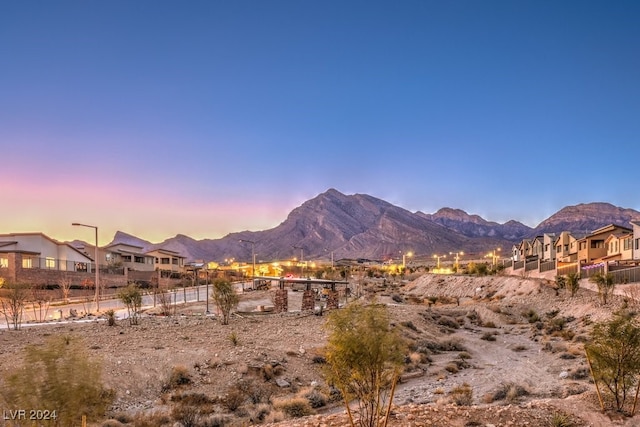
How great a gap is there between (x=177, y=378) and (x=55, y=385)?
11416mm

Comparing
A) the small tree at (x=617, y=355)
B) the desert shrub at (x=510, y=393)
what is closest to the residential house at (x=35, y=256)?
the desert shrub at (x=510, y=393)

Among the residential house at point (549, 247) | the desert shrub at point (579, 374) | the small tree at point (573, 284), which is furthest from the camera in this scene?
the residential house at point (549, 247)

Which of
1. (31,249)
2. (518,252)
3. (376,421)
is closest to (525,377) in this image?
(376,421)

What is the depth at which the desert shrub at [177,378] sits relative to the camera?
17372 millimetres

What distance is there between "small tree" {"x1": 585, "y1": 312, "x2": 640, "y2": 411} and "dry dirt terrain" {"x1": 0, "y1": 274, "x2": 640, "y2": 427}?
94 centimetres

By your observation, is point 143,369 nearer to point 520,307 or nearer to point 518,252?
point 520,307

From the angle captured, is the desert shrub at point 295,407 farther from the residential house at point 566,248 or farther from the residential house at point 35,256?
the residential house at point 566,248

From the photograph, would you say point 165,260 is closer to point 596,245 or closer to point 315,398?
point 596,245

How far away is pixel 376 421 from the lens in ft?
34.1

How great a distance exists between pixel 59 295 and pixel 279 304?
107 feet

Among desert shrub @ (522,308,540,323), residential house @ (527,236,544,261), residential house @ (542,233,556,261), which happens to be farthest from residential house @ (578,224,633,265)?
desert shrub @ (522,308,540,323)

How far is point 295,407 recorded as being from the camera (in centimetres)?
1549

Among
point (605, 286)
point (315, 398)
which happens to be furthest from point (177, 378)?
point (605, 286)

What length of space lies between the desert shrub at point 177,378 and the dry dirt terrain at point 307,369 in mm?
54
